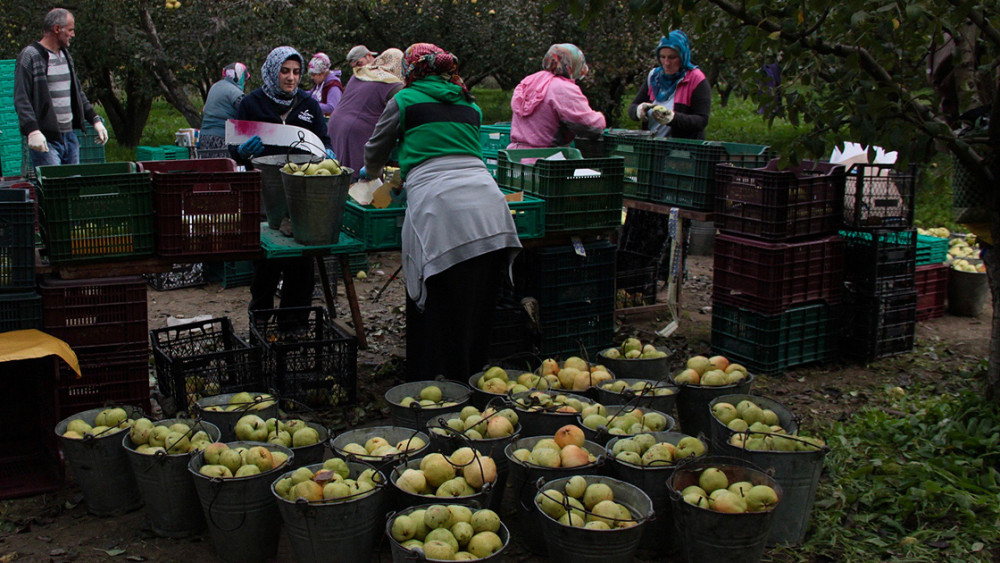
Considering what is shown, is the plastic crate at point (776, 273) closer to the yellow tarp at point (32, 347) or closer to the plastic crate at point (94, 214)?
the plastic crate at point (94, 214)

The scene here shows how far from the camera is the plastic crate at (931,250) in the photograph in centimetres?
812

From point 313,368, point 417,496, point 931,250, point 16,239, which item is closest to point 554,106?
point 313,368

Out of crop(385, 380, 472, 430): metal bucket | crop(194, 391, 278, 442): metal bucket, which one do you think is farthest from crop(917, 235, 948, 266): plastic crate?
crop(194, 391, 278, 442): metal bucket

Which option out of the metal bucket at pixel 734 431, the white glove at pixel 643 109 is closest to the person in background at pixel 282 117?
the white glove at pixel 643 109

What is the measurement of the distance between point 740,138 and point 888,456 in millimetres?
14392

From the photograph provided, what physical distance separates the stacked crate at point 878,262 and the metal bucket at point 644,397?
2747mm

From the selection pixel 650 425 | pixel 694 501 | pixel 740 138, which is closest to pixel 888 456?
pixel 650 425

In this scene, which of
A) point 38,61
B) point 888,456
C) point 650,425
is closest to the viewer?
point 650,425

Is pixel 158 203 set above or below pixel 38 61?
below

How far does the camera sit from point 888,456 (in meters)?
4.94

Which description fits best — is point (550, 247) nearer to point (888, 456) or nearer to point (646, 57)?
point (888, 456)

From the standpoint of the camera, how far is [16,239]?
4637 mm

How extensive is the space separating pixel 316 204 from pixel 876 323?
174 inches

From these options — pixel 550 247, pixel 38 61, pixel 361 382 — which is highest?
pixel 38 61
